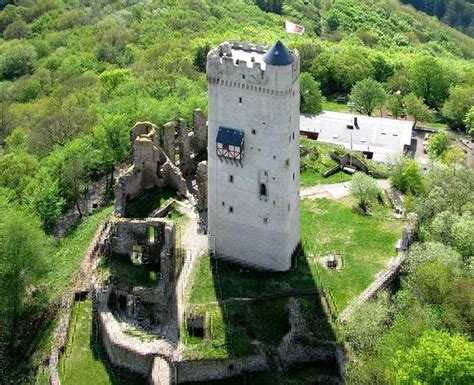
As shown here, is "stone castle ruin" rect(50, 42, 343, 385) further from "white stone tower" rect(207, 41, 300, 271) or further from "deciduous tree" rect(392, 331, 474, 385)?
"deciduous tree" rect(392, 331, 474, 385)

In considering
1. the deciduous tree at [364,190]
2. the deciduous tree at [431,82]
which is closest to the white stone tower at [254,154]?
the deciduous tree at [364,190]

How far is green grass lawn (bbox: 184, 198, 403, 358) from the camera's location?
52219 millimetres

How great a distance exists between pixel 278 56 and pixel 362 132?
1736 inches

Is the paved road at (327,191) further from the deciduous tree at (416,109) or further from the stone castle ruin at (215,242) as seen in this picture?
the deciduous tree at (416,109)

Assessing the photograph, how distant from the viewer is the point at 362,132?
9356 cm

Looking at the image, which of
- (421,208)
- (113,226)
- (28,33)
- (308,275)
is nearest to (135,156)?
(113,226)

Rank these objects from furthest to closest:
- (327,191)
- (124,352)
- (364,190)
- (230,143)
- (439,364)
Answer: (327,191) < (364,190) < (230,143) < (124,352) < (439,364)

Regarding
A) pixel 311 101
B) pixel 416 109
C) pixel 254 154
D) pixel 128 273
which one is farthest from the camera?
pixel 416 109

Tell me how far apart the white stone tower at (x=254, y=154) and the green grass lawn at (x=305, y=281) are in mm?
1886

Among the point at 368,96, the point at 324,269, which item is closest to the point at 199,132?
the point at 324,269

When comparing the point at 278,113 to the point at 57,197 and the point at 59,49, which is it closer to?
the point at 57,197

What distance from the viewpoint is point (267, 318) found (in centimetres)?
5372

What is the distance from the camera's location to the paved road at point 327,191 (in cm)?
7044

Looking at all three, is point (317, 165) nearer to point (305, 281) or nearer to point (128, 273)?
point (305, 281)
